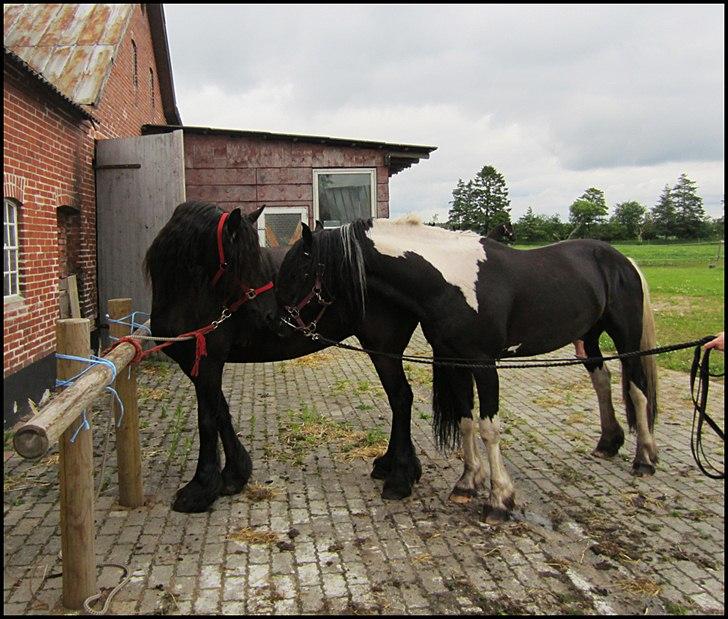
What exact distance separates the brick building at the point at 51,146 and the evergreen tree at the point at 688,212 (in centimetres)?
6029

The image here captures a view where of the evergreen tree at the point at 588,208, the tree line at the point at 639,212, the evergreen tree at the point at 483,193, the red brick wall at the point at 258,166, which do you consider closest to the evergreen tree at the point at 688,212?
the tree line at the point at 639,212

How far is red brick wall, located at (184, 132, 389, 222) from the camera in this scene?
1037 centimetres

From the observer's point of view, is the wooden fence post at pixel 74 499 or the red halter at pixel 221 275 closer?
the wooden fence post at pixel 74 499

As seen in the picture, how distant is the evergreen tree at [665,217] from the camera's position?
189ft

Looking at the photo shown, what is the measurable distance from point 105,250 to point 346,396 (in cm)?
467

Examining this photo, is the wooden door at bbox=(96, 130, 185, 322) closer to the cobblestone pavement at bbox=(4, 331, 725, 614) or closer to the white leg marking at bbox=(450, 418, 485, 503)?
the cobblestone pavement at bbox=(4, 331, 725, 614)

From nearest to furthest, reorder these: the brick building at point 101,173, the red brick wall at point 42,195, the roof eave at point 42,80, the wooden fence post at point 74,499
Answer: the wooden fence post at point 74,499, the roof eave at point 42,80, the red brick wall at point 42,195, the brick building at point 101,173

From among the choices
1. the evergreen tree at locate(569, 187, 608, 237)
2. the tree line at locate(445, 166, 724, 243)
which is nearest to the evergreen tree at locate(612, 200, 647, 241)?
the tree line at locate(445, 166, 724, 243)

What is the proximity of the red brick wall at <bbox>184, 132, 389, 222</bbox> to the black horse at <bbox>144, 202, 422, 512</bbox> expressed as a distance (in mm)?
6483

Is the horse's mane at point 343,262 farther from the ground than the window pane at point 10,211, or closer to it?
closer to it

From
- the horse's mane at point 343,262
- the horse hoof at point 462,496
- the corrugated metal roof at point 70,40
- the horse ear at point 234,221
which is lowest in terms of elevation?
the horse hoof at point 462,496

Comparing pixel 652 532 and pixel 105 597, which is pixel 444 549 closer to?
pixel 652 532

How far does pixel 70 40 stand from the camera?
379 inches

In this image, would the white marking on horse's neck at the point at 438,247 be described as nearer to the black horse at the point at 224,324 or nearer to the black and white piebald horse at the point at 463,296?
the black and white piebald horse at the point at 463,296
